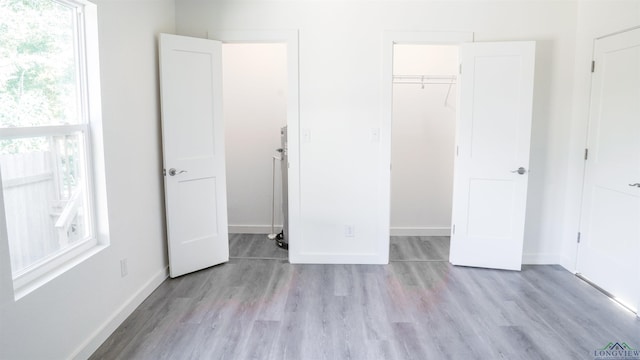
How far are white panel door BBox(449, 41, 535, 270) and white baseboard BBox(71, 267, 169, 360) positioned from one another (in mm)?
2711

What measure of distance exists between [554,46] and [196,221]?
3642 millimetres

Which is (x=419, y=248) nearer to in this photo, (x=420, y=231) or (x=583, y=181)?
(x=420, y=231)

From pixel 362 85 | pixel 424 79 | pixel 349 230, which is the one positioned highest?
pixel 424 79

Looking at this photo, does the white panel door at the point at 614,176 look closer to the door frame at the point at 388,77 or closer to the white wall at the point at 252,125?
the door frame at the point at 388,77

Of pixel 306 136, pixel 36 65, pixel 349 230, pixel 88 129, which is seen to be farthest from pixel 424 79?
pixel 36 65

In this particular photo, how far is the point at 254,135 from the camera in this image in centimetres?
486

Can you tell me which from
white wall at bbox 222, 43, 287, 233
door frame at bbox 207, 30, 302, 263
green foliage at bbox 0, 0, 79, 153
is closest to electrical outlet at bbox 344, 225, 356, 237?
door frame at bbox 207, 30, 302, 263

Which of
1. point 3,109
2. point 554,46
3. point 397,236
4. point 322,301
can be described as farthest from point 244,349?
point 554,46

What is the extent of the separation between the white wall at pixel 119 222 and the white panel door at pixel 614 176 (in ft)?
12.0

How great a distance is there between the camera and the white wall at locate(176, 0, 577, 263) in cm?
370

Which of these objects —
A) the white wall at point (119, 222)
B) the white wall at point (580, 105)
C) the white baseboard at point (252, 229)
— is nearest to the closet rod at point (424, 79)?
the white wall at point (580, 105)

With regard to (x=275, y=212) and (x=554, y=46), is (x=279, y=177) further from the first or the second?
(x=554, y=46)

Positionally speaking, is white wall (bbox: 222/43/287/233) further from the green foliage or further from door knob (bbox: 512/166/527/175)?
door knob (bbox: 512/166/527/175)

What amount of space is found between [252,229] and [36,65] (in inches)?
125
